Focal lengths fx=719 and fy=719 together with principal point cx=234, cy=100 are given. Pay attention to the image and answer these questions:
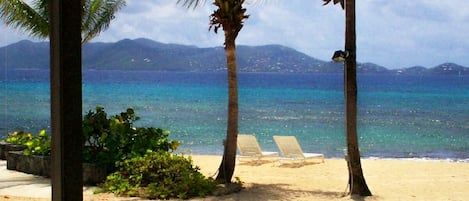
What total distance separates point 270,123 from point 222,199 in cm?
3056

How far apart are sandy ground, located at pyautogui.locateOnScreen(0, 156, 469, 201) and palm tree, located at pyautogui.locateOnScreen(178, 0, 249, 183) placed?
362mm

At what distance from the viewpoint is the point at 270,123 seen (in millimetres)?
37938

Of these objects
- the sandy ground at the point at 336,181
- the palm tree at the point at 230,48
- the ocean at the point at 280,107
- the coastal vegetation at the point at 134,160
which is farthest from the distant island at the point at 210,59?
the palm tree at the point at 230,48

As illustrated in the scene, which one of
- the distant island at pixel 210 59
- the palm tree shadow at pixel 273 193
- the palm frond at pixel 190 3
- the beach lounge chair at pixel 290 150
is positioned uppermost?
the distant island at pixel 210 59

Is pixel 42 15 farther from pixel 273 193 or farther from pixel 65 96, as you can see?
pixel 65 96

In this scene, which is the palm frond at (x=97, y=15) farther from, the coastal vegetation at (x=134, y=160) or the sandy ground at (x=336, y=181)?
the coastal vegetation at (x=134, y=160)

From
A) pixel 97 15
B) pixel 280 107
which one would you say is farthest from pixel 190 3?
pixel 280 107

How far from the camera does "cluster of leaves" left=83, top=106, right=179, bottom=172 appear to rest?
812 cm

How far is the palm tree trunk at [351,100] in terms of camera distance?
7898 mm

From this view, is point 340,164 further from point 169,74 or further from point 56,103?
point 169,74

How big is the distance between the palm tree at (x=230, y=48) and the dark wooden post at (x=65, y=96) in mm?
5138

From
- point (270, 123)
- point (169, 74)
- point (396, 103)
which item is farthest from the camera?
point (169, 74)

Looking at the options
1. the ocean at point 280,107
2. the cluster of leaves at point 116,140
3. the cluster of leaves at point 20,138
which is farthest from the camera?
the ocean at point 280,107

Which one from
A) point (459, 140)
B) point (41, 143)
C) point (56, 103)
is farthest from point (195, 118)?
point (56, 103)
